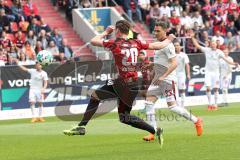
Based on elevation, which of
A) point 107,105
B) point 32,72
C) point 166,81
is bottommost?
point 107,105

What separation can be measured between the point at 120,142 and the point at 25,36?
16.5m

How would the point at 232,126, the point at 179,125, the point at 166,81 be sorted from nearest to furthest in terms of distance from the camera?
1. the point at 166,81
2. the point at 232,126
3. the point at 179,125

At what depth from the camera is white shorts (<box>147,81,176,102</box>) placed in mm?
16719

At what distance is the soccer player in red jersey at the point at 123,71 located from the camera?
14891 millimetres

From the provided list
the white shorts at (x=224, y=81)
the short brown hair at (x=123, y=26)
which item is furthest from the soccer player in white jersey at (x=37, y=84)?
the short brown hair at (x=123, y=26)

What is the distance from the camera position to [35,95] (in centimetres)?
2681

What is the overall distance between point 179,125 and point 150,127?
4.87 meters

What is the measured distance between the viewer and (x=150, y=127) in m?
15.5

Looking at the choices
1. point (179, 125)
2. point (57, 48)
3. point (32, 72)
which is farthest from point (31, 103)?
point (179, 125)

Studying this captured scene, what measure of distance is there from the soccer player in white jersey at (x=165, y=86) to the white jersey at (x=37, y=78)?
32.1ft

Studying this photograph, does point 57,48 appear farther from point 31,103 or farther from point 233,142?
point 233,142

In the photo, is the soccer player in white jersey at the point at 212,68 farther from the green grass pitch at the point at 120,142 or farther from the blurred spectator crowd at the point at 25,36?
the blurred spectator crowd at the point at 25,36

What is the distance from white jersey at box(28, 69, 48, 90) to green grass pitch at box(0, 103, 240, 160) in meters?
4.22

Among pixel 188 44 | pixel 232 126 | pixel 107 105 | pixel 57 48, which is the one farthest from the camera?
pixel 188 44
